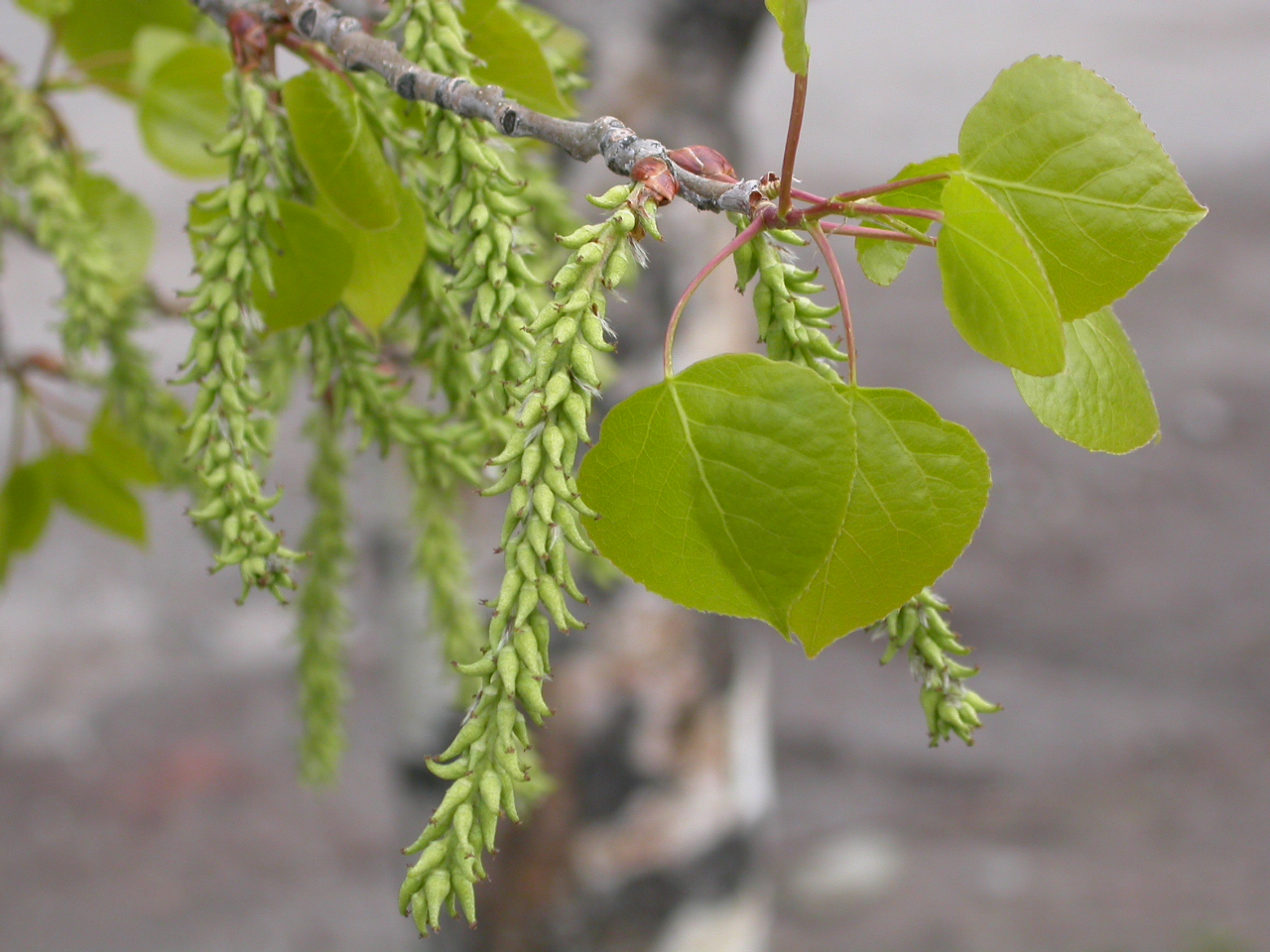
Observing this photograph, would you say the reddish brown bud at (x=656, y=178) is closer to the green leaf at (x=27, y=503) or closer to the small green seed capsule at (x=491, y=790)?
the small green seed capsule at (x=491, y=790)

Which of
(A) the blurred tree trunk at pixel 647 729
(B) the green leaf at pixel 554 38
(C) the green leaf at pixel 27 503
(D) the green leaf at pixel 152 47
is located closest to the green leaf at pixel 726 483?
(B) the green leaf at pixel 554 38

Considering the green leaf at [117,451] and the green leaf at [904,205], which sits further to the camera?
the green leaf at [117,451]

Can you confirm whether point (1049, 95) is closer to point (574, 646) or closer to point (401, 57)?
point (401, 57)

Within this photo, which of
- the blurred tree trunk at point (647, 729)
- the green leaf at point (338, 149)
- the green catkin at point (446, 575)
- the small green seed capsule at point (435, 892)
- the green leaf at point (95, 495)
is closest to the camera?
the small green seed capsule at point (435, 892)

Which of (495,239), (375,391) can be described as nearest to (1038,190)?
(495,239)

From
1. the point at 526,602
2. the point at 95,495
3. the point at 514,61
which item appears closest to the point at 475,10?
the point at 514,61

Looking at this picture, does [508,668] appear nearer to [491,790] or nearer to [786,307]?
[491,790]
